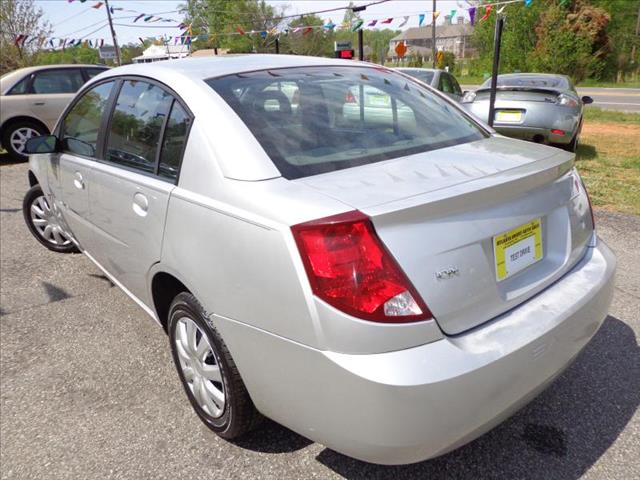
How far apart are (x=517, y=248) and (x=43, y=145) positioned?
3107 millimetres

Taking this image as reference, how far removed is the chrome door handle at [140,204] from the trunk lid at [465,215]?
2.98 feet

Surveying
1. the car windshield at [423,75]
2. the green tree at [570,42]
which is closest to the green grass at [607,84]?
the green tree at [570,42]

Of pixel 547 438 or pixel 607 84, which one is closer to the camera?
pixel 547 438

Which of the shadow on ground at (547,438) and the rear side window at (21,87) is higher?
the rear side window at (21,87)

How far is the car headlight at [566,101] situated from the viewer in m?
7.60

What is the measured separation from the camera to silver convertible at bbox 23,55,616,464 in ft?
4.98

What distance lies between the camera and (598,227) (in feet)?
15.4

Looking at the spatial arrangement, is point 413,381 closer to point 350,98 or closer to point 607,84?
point 350,98

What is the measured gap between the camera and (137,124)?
2.61m

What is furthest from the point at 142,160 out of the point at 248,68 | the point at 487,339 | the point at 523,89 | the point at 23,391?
the point at 523,89

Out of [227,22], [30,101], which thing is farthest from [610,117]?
[227,22]

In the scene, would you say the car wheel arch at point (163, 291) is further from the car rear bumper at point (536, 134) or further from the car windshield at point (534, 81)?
the car windshield at point (534, 81)

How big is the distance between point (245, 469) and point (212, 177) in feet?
3.98

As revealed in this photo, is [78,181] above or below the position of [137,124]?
→ below
